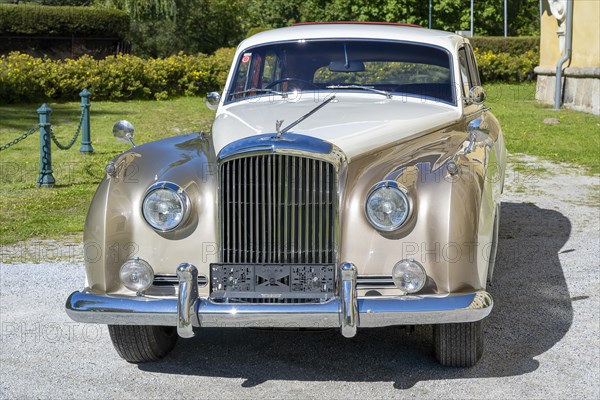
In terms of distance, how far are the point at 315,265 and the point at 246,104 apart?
1784mm

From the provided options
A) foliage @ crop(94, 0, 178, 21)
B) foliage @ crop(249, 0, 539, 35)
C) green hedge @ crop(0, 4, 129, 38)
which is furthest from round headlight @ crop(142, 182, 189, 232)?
foliage @ crop(249, 0, 539, 35)

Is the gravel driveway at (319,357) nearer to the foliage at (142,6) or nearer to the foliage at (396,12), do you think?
the foliage at (142,6)

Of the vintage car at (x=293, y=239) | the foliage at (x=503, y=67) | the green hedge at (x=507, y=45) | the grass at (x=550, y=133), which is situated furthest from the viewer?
the green hedge at (x=507, y=45)

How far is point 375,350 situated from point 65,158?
920cm

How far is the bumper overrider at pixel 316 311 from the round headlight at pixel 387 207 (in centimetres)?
31

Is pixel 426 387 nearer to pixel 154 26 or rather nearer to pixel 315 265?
pixel 315 265

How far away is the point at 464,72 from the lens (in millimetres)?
6168

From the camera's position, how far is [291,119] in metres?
4.99

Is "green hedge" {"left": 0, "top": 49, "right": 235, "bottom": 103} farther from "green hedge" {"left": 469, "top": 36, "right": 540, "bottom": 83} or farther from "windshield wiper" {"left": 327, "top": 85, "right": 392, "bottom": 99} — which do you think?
"windshield wiper" {"left": 327, "top": 85, "right": 392, "bottom": 99}

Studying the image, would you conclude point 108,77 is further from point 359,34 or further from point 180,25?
point 180,25

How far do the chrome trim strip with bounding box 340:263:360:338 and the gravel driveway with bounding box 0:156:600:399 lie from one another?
47cm

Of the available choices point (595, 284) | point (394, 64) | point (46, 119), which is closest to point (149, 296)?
point (394, 64)

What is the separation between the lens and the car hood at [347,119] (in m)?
4.73

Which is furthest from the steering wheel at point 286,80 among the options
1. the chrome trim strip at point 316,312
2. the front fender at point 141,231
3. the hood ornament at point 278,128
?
the chrome trim strip at point 316,312
